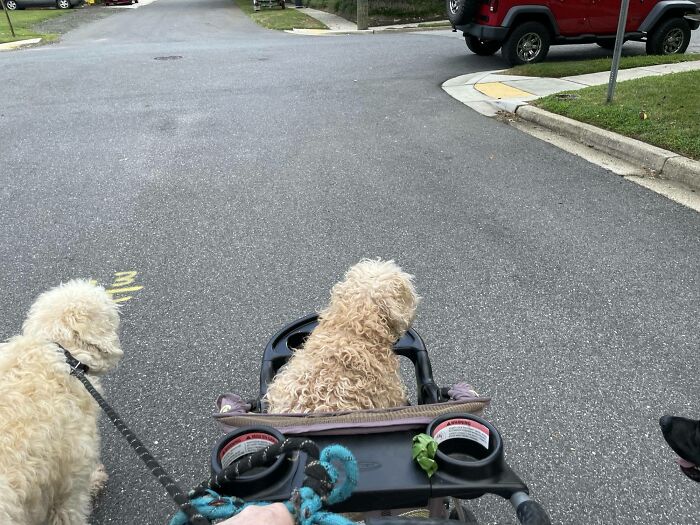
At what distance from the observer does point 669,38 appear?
12.2 m

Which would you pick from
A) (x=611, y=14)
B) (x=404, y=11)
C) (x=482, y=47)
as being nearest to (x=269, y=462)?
(x=611, y=14)

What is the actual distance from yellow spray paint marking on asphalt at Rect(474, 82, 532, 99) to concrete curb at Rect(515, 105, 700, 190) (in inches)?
46.7

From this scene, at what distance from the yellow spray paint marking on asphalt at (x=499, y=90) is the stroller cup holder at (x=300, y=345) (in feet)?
26.3

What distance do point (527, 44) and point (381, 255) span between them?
9653mm

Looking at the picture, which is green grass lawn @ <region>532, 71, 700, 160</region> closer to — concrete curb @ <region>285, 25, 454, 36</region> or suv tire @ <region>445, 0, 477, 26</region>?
suv tire @ <region>445, 0, 477, 26</region>

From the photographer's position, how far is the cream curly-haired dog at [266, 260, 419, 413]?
1.89 metres

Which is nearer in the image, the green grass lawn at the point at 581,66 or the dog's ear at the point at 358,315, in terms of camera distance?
the dog's ear at the point at 358,315

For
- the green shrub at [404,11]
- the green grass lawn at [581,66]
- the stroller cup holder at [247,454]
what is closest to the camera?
the stroller cup holder at [247,454]

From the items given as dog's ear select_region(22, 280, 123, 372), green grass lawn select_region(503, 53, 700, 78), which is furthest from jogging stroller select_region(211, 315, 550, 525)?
green grass lawn select_region(503, 53, 700, 78)

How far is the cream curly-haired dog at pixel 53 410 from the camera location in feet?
5.80

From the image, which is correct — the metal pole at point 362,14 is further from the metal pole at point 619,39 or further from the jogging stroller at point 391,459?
the jogging stroller at point 391,459

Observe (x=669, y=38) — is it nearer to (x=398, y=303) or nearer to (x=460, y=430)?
(x=398, y=303)

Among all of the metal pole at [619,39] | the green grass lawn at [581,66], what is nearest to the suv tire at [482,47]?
the green grass lawn at [581,66]

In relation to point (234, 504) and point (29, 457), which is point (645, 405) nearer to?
point (234, 504)
